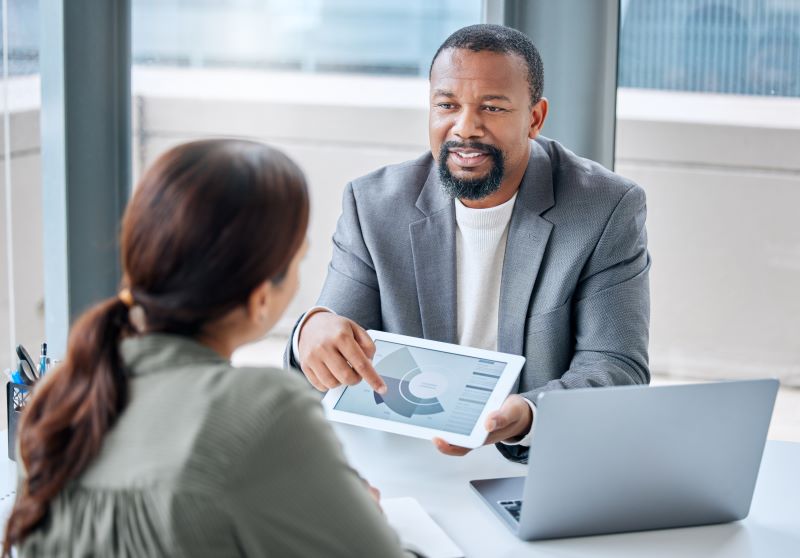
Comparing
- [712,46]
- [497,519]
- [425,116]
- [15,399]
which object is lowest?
[497,519]

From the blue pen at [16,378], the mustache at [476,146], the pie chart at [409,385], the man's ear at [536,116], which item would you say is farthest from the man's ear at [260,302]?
the man's ear at [536,116]

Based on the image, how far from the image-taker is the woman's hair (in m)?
1.04

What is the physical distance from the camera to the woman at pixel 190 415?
99cm

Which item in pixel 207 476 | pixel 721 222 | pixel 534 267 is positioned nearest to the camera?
pixel 207 476

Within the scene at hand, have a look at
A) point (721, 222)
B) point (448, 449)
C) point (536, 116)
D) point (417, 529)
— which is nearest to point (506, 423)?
point (448, 449)

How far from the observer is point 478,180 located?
7.45 feet

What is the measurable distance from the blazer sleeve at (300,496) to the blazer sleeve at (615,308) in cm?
96

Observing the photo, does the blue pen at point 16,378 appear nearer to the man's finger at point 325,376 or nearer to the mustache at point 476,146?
the man's finger at point 325,376

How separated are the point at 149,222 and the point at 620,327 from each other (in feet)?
4.20

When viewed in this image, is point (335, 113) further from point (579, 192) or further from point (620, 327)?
point (620, 327)

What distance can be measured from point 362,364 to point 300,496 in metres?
0.77

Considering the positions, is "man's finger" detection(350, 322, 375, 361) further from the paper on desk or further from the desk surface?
the paper on desk

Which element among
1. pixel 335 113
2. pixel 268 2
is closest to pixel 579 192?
pixel 335 113

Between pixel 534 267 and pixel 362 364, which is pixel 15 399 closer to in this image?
pixel 362 364
